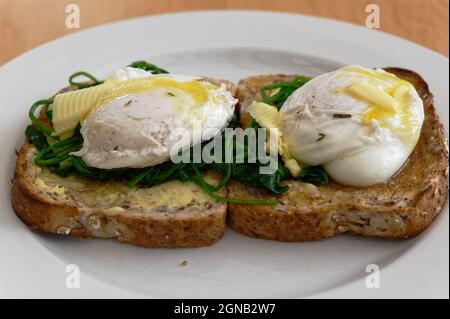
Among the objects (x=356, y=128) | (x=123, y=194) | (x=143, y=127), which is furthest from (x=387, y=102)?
(x=123, y=194)

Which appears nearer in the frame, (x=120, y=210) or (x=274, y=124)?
→ (x=120, y=210)

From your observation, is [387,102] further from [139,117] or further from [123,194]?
[123,194]

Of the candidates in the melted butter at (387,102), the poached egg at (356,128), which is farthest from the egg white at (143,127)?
the melted butter at (387,102)

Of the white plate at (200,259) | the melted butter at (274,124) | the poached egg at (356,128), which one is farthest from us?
the melted butter at (274,124)

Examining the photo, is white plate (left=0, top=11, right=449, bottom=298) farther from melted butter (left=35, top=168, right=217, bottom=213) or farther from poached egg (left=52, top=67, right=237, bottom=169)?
poached egg (left=52, top=67, right=237, bottom=169)

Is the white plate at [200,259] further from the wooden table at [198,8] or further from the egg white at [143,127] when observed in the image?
the wooden table at [198,8]

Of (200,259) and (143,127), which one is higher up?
(143,127)

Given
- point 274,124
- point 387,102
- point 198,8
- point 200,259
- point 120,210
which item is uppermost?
point 198,8
